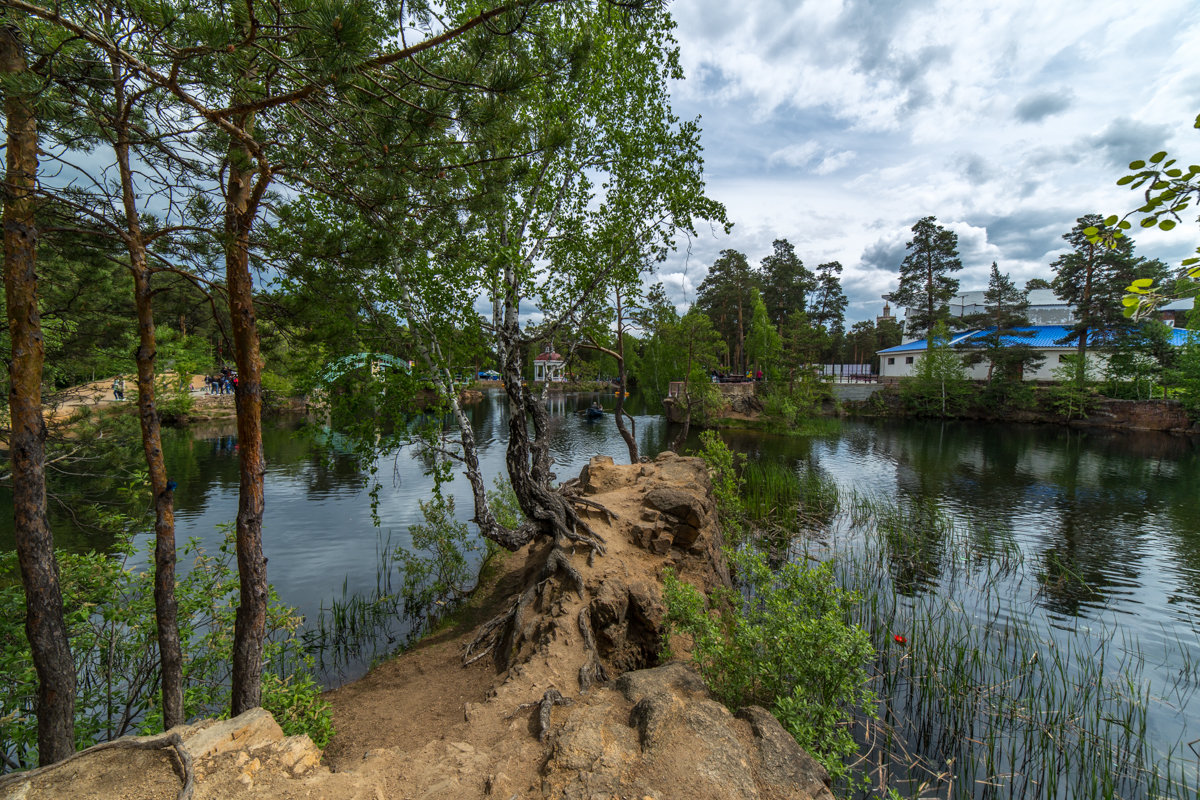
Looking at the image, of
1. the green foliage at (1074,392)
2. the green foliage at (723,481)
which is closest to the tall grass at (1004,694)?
the green foliage at (723,481)

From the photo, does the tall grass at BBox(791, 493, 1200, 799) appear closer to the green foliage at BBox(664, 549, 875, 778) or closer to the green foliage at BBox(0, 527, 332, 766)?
the green foliage at BBox(664, 549, 875, 778)

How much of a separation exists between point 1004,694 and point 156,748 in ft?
32.5

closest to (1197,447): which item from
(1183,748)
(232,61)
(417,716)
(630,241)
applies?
(1183,748)

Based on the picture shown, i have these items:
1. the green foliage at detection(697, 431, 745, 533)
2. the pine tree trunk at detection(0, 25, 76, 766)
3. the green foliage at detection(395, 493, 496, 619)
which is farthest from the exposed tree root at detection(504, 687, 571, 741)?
the green foliage at detection(697, 431, 745, 533)

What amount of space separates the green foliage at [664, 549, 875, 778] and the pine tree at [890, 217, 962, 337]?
50.6 m

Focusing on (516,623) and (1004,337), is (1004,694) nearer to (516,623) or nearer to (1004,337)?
(516,623)

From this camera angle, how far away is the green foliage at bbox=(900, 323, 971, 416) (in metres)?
43.0

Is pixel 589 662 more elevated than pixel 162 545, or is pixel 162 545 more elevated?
pixel 162 545

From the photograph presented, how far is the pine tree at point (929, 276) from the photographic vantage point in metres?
46.8

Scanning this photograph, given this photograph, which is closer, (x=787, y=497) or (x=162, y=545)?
(x=162, y=545)

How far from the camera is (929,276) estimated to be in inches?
1896

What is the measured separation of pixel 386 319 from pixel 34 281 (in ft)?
14.1

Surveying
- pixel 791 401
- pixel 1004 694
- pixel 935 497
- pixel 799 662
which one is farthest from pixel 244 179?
pixel 791 401

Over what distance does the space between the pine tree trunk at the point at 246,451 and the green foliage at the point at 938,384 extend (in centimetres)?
5087
